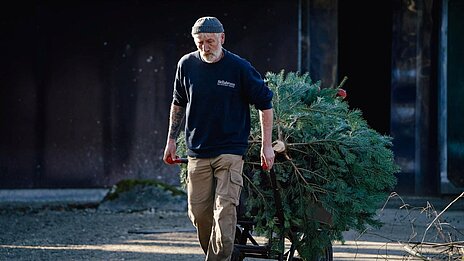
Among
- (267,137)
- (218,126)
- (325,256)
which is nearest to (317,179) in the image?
(267,137)

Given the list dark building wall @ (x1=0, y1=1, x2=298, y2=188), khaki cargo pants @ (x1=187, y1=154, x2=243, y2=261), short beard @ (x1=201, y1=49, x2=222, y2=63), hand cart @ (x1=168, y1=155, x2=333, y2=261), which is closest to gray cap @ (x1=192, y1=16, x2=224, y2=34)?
short beard @ (x1=201, y1=49, x2=222, y2=63)

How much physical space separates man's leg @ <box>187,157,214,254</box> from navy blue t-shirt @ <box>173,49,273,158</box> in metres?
0.10

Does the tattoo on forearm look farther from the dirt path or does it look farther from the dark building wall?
the dark building wall

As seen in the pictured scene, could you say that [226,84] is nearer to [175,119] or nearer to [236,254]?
[175,119]

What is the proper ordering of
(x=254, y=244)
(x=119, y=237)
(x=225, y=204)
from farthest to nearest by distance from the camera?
(x=119, y=237) < (x=254, y=244) < (x=225, y=204)

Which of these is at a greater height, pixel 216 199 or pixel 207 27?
pixel 207 27

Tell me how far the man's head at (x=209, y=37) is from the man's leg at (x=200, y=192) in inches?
28.3

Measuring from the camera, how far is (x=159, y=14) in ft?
43.3

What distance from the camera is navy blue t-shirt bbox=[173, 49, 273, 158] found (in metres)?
6.93

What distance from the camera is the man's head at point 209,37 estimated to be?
6.87m

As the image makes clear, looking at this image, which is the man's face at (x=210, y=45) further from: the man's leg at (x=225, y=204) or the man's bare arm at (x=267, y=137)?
the man's leg at (x=225, y=204)

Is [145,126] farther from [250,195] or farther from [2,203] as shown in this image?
[250,195]

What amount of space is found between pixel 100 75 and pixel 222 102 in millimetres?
6583

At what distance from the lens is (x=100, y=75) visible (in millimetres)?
13297
